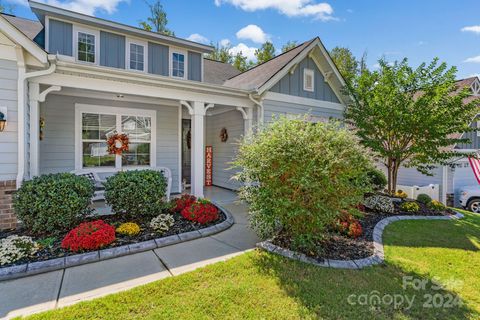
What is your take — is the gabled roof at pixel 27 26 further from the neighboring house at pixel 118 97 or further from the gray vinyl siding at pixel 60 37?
the gray vinyl siding at pixel 60 37

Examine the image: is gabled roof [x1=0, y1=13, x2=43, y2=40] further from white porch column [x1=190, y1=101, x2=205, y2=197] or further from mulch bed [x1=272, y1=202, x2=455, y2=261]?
mulch bed [x1=272, y1=202, x2=455, y2=261]

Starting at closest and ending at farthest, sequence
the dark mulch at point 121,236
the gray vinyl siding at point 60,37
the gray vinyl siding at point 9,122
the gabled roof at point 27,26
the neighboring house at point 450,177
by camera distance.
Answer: the dark mulch at point 121,236 < the gray vinyl siding at point 9,122 < the gray vinyl siding at point 60,37 < the gabled roof at point 27,26 < the neighboring house at point 450,177

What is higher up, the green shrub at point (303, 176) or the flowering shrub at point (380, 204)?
the green shrub at point (303, 176)

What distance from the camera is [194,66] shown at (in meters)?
9.44

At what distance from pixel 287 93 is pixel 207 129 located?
4.08 meters

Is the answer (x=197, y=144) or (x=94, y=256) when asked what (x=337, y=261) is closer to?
(x=94, y=256)

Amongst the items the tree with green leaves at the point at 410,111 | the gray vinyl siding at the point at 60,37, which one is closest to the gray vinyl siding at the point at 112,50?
the gray vinyl siding at the point at 60,37

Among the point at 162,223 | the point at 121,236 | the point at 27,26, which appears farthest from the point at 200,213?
the point at 27,26

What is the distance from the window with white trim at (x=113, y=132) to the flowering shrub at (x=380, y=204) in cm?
674

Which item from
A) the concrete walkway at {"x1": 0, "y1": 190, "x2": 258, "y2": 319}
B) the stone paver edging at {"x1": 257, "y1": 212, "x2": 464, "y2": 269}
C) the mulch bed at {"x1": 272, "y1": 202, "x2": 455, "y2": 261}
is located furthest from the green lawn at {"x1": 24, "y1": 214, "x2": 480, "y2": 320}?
the mulch bed at {"x1": 272, "y1": 202, "x2": 455, "y2": 261}

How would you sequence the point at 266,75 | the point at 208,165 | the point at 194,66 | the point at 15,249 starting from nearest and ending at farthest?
the point at 15,249 → the point at 266,75 → the point at 194,66 → the point at 208,165

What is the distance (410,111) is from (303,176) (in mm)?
5390

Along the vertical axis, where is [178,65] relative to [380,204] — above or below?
above

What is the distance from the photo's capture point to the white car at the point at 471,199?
34.8 feet
